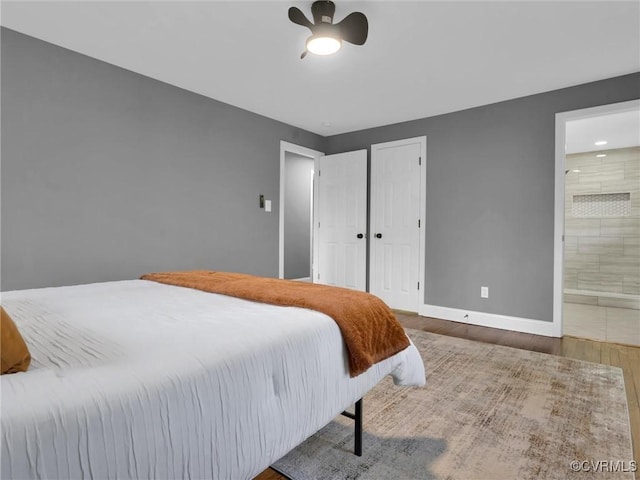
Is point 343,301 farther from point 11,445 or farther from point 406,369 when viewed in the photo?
point 11,445

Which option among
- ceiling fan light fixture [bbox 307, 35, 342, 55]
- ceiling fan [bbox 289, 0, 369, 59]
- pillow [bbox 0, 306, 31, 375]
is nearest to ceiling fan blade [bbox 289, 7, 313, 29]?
ceiling fan [bbox 289, 0, 369, 59]

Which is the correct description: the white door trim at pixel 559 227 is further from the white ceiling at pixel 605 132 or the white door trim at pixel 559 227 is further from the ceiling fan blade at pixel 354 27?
the ceiling fan blade at pixel 354 27

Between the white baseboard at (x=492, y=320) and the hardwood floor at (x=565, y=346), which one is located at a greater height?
the white baseboard at (x=492, y=320)

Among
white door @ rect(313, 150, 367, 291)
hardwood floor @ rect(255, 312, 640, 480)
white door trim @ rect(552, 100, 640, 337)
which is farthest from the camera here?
white door @ rect(313, 150, 367, 291)

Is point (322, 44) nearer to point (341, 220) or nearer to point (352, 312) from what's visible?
point (352, 312)

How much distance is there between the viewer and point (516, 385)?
2320mm

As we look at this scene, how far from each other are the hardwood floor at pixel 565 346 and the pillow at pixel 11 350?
2734 millimetres

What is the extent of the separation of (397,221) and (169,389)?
3.98 meters

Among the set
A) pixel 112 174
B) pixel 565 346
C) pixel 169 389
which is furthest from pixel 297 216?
pixel 169 389

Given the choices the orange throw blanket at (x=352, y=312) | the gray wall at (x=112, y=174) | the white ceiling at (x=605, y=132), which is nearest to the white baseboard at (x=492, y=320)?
the white ceiling at (x=605, y=132)

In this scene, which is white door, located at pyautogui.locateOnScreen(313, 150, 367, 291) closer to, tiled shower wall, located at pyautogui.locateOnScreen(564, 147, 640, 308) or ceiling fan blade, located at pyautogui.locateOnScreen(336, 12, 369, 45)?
ceiling fan blade, located at pyautogui.locateOnScreen(336, 12, 369, 45)

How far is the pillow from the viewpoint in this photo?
2.51ft

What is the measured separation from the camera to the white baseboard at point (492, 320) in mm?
3479

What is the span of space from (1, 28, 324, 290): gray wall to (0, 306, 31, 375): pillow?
2.21 metres
